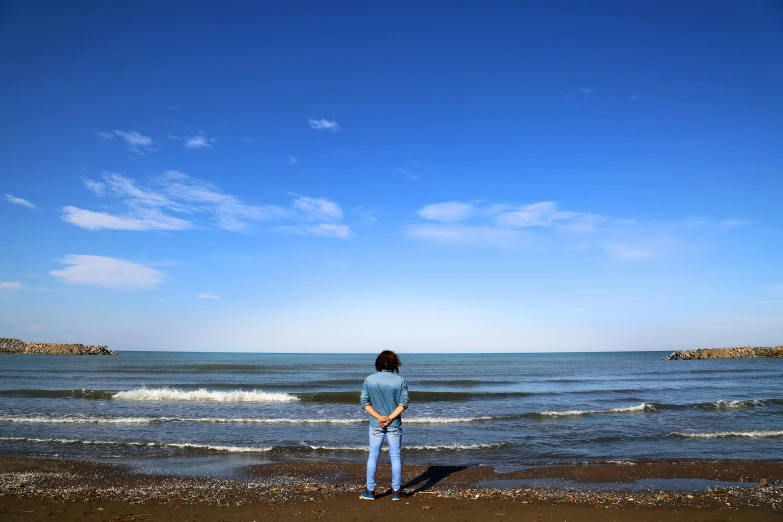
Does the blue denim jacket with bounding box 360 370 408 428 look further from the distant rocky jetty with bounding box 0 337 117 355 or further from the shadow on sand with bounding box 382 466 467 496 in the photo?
the distant rocky jetty with bounding box 0 337 117 355

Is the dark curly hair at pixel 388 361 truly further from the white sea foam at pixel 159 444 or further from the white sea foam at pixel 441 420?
the white sea foam at pixel 441 420

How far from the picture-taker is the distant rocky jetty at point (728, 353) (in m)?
80.1

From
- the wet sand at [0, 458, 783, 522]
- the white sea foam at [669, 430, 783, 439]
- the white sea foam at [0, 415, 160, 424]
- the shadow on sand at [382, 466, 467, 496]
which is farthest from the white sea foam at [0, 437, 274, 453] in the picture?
the white sea foam at [669, 430, 783, 439]

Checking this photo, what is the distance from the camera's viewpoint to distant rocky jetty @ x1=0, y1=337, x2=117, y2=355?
96812 millimetres

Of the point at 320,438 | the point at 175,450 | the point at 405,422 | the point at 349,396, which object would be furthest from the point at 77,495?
the point at 349,396

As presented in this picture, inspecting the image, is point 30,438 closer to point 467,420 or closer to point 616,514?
point 467,420

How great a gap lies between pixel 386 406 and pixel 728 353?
99.4 metres

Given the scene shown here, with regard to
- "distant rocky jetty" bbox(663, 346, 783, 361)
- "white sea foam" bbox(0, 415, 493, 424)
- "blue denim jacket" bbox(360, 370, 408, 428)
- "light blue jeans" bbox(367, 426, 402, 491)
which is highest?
"blue denim jacket" bbox(360, 370, 408, 428)

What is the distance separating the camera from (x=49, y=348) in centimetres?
9769

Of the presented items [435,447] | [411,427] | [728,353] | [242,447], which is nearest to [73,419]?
[242,447]

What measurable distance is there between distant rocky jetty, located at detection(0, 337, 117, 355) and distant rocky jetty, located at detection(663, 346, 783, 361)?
11686 cm

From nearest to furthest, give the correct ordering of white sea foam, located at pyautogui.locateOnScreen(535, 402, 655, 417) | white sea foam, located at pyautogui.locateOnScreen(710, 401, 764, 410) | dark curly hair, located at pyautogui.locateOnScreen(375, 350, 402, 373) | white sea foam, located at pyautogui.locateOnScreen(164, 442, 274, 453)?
Result: dark curly hair, located at pyautogui.locateOnScreen(375, 350, 402, 373), white sea foam, located at pyautogui.locateOnScreen(164, 442, 274, 453), white sea foam, located at pyautogui.locateOnScreen(535, 402, 655, 417), white sea foam, located at pyautogui.locateOnScreen(710, 401, 764, 410)

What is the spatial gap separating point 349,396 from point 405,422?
856 centimetres

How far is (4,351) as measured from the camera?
100688 mm
